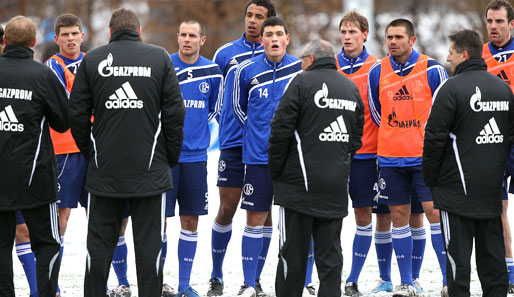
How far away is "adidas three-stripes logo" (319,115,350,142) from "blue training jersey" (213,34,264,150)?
210 centimetres

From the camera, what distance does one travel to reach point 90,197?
23.3 feet

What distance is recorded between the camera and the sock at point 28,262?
805 cm

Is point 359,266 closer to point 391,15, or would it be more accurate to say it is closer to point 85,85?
point 85,85

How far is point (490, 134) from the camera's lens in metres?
7.09

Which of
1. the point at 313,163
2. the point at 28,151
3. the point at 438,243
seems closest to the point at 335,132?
the point at 313,163

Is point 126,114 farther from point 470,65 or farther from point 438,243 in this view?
point 438,243

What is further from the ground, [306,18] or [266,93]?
[306,18]

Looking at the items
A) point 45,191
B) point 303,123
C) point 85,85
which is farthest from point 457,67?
point 45,191

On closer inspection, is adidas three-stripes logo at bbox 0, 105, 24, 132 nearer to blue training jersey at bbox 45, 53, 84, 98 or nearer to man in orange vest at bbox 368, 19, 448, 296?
blue training jersey at bbox 45, 53, 84, 98

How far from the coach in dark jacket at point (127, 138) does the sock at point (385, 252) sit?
2.83 metres

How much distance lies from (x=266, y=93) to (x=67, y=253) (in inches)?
186

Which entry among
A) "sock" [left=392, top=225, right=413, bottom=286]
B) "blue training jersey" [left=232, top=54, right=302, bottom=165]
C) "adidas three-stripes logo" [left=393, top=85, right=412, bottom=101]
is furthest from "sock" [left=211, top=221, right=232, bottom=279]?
"adidas three-stripes logo" [left=393, top=85, right=412, bottom=101]

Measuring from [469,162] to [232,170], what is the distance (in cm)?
277

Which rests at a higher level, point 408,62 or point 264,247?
point 408,62
